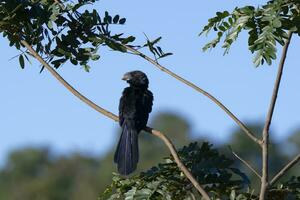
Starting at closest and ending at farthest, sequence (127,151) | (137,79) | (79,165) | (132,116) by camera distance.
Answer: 1. (127,151)
2. (132,116)
3. (137,79)
4. (79,165)

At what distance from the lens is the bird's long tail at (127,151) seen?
6664mm

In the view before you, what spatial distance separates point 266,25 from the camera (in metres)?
5.54

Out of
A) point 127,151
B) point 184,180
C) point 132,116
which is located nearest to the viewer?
point 184,180

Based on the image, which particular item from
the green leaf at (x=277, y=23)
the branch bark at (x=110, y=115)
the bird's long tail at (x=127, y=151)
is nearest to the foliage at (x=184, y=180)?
the branch bark at (x=110, y=115)

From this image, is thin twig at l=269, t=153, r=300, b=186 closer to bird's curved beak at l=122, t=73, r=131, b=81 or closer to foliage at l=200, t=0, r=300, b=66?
foliage at l=200, t=0, r=300, b=66

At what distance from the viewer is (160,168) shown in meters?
6.03

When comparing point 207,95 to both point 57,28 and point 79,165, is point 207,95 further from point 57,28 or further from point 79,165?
point 79,165

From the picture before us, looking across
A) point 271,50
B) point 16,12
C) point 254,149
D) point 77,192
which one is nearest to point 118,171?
point 16,12

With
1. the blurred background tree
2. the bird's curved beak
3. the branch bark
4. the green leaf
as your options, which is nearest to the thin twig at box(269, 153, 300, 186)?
the branch bark

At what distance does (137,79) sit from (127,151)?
1048 mm

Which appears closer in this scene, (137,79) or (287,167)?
(287,167)

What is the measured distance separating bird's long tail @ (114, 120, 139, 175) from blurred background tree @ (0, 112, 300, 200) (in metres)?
43.5

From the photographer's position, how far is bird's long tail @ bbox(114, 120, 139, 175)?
666cm

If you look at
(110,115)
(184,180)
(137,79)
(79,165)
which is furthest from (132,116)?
(79,165)
